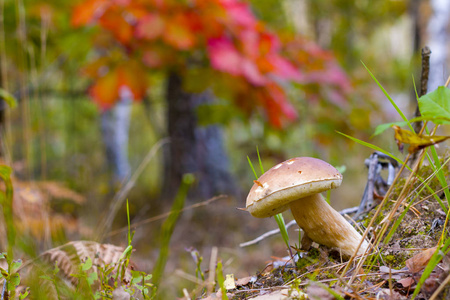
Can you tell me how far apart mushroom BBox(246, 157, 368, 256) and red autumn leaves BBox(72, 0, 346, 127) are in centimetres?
164

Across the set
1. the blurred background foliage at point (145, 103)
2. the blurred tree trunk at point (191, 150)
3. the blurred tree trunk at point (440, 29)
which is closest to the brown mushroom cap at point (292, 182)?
the blurred background foliage at point (145, 103)

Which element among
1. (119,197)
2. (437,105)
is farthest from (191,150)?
(437,105)

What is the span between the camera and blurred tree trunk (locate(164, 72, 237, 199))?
4059 millimetres

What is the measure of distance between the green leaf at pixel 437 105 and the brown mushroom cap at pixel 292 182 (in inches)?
10.2

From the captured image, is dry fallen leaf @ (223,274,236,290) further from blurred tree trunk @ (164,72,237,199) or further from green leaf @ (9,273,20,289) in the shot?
blurred tree trunk @ (164,72,237,199)

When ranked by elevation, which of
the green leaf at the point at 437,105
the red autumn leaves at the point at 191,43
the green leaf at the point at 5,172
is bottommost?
the green leaf at the point at 5,172

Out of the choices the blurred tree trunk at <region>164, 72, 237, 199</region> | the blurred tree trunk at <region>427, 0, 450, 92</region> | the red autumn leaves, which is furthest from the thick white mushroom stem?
the blurred tree trunk at <region>427, 0, 450, 92</region>

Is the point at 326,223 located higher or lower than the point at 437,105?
lower

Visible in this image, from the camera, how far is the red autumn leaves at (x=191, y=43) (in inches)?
94.0

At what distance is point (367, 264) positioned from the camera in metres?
0.90

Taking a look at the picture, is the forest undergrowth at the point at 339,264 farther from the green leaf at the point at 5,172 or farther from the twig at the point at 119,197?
the twig at the point at 119,197

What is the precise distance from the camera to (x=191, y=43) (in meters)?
2.33

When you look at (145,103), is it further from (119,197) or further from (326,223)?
(326,223)

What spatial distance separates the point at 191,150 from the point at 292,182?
11.2 ft
